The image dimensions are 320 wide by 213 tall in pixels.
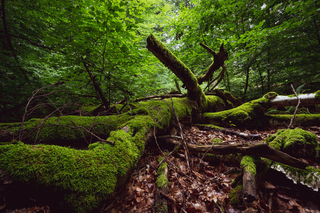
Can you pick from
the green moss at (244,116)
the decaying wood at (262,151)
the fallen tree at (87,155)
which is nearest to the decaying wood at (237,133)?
the green moss at (244,116)

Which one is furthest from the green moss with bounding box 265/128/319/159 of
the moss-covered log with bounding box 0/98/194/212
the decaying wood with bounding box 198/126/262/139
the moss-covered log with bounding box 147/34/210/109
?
the moss-covered log with bounding box 0/98/194/212

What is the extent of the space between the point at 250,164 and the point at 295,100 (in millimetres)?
5076

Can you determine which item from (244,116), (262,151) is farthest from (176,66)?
(244,116)

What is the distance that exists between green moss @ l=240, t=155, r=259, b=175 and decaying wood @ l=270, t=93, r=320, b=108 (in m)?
4.78

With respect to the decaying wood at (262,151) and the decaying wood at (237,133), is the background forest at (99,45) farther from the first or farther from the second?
the decaying wood at (262,151)

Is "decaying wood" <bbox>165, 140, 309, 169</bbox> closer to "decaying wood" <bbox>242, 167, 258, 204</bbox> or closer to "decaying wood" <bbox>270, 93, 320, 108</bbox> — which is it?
"decaying wood" <bbox>242, 167, 258, 204</bbox>

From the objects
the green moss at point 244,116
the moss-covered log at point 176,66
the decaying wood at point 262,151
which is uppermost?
the moss-covered log at point 176,66

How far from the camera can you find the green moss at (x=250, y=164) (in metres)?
1.83

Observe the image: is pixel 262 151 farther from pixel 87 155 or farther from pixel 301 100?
pixel 301 100

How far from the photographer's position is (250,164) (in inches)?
75.5

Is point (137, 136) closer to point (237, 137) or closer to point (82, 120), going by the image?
point (82, 120)

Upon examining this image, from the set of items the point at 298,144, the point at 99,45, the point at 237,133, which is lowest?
the point at 237,133

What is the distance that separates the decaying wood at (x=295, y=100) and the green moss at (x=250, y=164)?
478 centimetres

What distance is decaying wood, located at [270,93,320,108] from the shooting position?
14.5 feet
